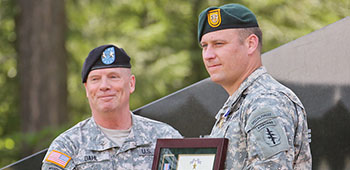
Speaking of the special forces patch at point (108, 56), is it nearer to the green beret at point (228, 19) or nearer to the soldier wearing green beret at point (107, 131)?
the soldier wearing green beret at point (107, 131)

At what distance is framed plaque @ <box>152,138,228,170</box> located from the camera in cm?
274

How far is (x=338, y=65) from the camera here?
382 centimetres

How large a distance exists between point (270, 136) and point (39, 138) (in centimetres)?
770

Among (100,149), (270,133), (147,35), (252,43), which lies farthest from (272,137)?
(147,35)

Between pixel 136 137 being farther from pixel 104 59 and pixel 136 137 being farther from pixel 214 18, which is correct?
pixel 214 18

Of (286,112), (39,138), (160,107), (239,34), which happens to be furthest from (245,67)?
(39,138)

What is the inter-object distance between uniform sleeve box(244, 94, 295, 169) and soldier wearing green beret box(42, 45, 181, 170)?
1574 millimetres

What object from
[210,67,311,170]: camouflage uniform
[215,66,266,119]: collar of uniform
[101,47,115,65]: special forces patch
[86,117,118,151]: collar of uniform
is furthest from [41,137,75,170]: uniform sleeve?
[215,66,266,119]: collar of uniform

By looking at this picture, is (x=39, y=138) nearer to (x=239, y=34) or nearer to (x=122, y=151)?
(x=122, y=151)

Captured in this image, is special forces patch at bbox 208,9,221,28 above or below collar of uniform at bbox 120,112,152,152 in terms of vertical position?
above

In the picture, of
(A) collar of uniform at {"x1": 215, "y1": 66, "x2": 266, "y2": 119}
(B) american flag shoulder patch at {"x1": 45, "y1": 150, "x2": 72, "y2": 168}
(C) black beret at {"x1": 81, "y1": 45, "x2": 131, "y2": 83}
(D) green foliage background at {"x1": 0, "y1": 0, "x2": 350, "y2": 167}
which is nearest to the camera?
(A) collar of uniform at {"x1": 215, "y1": 66, "x2": 266, "y2": 119}

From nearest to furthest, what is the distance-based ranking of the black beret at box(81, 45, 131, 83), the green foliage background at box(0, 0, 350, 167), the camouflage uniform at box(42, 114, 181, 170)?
the camouflage uniform at box(42, 114, 181, 170), the black beret at box(81, 45, 131, 83), the green foliage background at box(0, 0, 350, 167)

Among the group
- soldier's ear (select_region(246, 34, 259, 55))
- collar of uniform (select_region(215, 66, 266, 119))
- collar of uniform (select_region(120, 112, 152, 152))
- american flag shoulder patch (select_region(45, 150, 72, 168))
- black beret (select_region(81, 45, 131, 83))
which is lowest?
american flag shoulder patch (select_region(45, 150, 72, 168))

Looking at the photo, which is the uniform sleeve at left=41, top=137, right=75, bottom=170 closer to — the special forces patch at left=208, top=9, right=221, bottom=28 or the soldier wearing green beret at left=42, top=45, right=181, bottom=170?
the soldier wearing green beret at left=42, top=45, right=181, bottom=170
